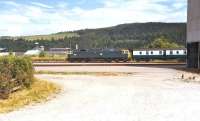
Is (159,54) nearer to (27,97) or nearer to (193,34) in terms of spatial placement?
(193,34)

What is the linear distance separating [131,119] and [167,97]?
264 inches

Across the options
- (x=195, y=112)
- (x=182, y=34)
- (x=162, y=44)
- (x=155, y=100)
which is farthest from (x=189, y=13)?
(x=182, y=34)

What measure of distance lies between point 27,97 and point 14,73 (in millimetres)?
1565

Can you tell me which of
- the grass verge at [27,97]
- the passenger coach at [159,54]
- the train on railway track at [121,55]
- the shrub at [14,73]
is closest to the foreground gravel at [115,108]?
the grass verge at [27,97]

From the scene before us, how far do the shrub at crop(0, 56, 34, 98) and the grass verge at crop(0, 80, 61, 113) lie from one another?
41 cm

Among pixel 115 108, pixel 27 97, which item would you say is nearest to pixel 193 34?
pixel 27 97

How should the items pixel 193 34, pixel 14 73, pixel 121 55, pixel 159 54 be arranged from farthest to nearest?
pixel 159 54 < pixel 121 55 < pixel 193 34 < pixel 14 73

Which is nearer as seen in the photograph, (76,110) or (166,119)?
(166,119)

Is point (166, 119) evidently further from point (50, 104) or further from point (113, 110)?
point (50, 104)

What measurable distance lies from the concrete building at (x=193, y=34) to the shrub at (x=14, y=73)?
25.2 meters

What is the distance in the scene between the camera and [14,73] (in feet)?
67.7

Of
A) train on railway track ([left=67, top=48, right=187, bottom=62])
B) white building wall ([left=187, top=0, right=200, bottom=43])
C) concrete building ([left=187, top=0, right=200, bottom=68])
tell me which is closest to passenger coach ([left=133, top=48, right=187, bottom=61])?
train on railway track ([left=67, top=48, right=187, bottom=62])

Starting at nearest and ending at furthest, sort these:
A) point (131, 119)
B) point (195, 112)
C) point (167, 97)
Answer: point (131, 119) → point (195, 112) → point (167, 97)

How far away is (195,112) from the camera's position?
1529 centimetres
